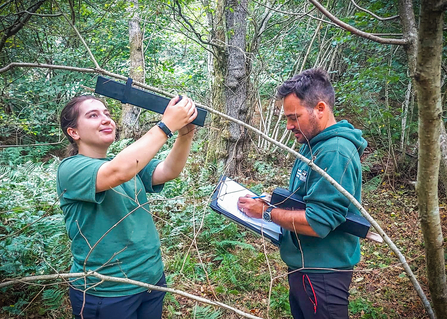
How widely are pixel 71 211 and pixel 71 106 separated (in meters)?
0.62

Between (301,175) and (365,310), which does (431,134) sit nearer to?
(301,175)

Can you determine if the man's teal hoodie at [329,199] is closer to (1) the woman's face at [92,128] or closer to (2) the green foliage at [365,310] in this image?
(1) the woman's face at [92,128]

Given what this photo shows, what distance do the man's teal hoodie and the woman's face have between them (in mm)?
1188

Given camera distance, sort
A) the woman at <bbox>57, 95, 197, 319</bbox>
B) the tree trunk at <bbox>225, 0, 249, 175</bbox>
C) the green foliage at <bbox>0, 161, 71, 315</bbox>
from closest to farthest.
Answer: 1. the woman at <bbox>57, 95, 197, 319</bbox>
2. the green foliage at <bbox>0, 161, 71, 315</bbox>
3. the tree trunk at <bbox>225, 0, 249, 175</bbox>

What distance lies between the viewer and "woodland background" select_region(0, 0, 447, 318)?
3014 millimetres

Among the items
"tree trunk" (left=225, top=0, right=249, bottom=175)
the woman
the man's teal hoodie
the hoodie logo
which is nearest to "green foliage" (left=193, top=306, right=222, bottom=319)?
the woman

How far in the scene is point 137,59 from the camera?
8039 millimetres

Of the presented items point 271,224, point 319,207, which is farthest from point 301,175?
point 271,224

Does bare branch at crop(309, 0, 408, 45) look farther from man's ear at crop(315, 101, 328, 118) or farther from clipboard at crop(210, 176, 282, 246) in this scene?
clipboard at crop(210, 176, 282, 246)

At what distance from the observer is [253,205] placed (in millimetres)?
1950

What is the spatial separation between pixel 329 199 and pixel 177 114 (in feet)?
3.04

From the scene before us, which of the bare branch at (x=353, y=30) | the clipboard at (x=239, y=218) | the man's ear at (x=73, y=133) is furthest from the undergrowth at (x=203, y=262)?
the bare branch at (x=353, y=30)

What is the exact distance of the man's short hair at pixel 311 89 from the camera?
186cm

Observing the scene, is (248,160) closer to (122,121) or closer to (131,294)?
(122,121)
